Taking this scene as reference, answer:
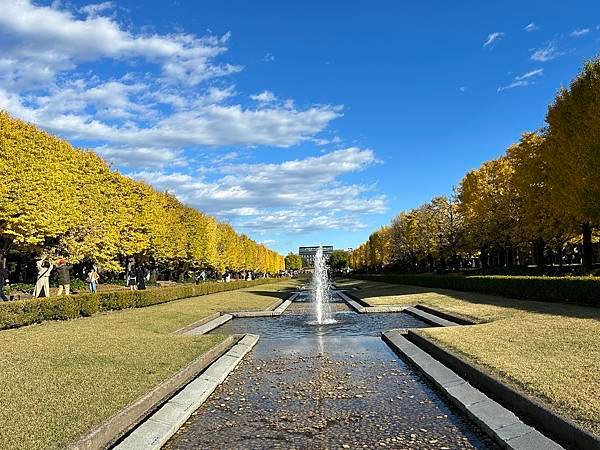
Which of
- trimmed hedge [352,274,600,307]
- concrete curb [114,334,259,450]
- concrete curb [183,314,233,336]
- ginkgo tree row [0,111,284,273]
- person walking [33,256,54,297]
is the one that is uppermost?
ginkgo tree row [0,111,284,273]

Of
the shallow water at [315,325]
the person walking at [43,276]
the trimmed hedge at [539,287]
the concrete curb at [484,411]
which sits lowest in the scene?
the shallow water at [315,325]

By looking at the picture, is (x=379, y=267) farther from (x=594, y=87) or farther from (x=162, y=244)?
(x=594, y=87)

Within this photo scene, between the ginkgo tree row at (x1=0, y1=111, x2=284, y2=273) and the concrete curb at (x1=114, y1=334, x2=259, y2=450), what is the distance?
1661cm

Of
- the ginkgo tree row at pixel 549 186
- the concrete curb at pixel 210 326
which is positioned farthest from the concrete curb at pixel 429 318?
the ginkgo tree row at pixel 549 186

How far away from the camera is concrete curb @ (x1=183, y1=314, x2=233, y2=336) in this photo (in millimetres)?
17545

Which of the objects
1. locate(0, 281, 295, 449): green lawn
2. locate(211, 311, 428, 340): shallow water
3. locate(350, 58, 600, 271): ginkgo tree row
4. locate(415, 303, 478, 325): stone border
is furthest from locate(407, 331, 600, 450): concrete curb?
locate(350, 58, 600, 271): ginkgo tree row

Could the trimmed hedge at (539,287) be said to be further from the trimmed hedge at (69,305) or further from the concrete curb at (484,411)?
the trimmed hedge at (69,305)

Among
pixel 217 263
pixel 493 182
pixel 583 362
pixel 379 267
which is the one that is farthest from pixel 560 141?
pixel 379 267

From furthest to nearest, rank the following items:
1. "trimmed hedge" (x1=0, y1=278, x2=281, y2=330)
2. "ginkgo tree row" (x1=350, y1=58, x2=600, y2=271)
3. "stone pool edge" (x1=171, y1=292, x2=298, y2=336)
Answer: "ginkgo tree row" (x1=350, y1=58, x2=600, y2=271) < "trimmed hedge" (x1=0, y1=278, x2=281, y2=330) < "stone pool edge" (x1=171, y1=292, x2=298, y2=336)

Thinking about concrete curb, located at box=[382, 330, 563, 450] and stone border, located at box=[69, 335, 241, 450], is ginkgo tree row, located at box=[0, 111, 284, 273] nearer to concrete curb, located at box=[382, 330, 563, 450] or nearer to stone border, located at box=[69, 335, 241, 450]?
stone border, located at box=[69, 335, 241, 450]

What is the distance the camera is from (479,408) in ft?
24.5

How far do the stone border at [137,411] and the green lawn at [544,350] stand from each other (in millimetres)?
5381

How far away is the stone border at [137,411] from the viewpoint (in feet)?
20.2

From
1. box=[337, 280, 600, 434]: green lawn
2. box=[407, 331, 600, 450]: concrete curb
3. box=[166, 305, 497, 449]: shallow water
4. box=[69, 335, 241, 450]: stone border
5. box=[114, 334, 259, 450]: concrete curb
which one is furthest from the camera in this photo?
box=[337, 280, 600, 434]: green lawn
